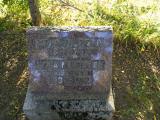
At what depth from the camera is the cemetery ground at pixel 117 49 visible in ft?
15.7

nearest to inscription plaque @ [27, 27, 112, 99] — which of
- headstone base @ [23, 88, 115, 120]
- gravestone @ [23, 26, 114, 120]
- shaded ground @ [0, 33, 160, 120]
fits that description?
gravestone @ [23, 26, 114, 120]

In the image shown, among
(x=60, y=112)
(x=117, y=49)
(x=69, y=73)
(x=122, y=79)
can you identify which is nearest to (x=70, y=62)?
(x=69, y=73)

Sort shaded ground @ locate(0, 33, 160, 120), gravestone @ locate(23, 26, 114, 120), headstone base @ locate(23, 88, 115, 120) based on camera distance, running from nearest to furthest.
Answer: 1. gravestone @ locate(23, 26, 114, 120)
2. headstone base @ locate(23, 88, 115, 120)
3. shaded ground @ locate(0, 33, 160, 120)

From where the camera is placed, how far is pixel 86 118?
170 inches

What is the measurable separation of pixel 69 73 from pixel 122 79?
1.13 meters

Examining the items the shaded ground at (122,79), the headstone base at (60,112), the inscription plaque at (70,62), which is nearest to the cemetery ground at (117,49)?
the shaded ground at (122,79)

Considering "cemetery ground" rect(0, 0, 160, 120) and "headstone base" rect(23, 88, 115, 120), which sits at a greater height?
"cemetery ground" rect(0, 0, 160, 120)

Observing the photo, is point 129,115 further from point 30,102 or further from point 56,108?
point 30,102

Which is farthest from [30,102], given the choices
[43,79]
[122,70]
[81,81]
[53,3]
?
[53,3]

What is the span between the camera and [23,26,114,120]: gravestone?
4020mm

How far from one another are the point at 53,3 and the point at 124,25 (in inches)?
53.9

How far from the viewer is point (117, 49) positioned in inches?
217

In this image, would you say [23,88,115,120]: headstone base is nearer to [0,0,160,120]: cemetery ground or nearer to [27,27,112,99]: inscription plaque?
[27,27,112,99]: inscription plaque

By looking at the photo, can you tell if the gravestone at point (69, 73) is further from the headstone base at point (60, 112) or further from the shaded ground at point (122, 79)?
the shaded ground at point (122, 79)
